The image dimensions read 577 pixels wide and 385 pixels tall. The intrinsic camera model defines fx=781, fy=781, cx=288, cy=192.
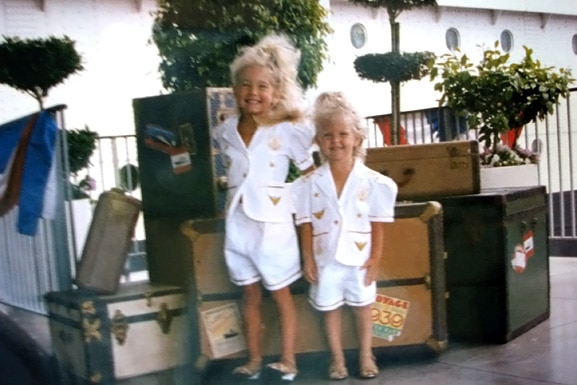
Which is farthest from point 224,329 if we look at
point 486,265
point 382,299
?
point 486,265

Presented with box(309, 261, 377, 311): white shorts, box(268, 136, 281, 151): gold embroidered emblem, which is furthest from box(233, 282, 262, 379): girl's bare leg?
box(268, 136, 281, 151): gold embroidered emblem

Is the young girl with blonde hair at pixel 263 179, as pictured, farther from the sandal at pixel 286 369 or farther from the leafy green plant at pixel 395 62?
the leafy green plant at pixel 395 62

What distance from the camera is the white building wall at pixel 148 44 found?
1.35 m

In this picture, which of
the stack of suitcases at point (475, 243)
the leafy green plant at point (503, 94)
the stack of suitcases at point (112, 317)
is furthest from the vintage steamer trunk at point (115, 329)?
the leafy green plant at point (503, 94)

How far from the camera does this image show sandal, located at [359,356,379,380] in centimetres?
194

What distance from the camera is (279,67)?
1.73 meters

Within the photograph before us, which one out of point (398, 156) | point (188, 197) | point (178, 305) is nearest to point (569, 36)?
point (398, 156)

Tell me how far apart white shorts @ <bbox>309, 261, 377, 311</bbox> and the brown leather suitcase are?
1.57 feet

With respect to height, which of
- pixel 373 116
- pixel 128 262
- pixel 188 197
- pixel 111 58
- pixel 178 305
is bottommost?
pixel 178 305

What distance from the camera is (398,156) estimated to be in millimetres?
2029

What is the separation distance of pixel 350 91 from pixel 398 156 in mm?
310

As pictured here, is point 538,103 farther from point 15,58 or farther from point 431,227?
point 15,58

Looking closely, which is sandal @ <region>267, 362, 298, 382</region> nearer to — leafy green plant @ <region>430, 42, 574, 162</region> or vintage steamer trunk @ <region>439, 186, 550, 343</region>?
vintage steamer trunk @ <region>439, 186, 550, 343</region>

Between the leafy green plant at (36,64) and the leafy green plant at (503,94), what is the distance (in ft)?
3.21
